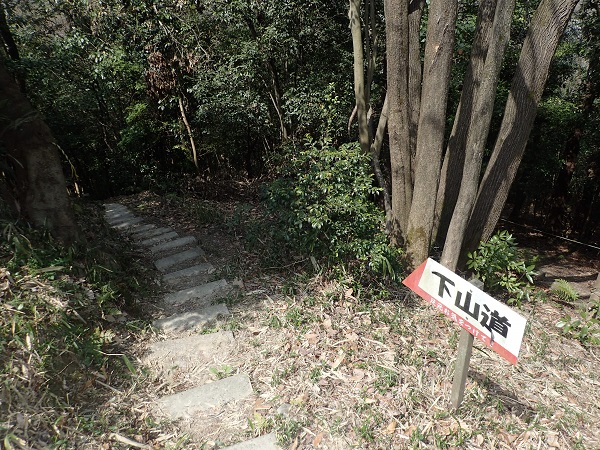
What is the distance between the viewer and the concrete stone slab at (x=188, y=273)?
4918 millimetres

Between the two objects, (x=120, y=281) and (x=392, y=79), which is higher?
(x=392, y=79)

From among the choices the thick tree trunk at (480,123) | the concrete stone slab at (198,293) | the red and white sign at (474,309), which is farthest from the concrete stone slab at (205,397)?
the thick tree trunk at (480,123)

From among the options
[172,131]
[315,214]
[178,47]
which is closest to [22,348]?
[315,214]

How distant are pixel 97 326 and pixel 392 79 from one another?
4.13 meters

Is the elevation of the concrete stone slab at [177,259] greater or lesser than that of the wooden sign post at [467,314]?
lesser

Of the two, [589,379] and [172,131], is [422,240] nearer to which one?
[589,379]

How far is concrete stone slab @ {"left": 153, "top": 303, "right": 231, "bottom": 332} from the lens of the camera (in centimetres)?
395

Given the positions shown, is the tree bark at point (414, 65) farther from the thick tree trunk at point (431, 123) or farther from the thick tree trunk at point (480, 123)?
the thick tree trunk at point (480, 123)

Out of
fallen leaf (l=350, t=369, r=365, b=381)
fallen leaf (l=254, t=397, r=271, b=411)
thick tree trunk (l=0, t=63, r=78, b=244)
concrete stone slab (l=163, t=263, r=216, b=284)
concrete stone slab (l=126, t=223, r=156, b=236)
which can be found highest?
thick tree trunk (l=0, t=63, r=78, b=244)

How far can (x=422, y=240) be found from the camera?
4.89m

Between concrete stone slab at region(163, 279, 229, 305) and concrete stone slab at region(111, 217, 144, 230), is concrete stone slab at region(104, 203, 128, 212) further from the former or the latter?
concrete stone slab at region(163, 279, 229, 305)

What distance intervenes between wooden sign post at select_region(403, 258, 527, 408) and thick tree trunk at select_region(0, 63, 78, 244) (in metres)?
3.65

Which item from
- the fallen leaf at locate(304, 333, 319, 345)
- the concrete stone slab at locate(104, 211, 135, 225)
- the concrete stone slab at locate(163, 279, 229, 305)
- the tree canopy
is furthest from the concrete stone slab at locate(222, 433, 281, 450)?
the concrete stone slab at locate(104, 211, 135, 225)

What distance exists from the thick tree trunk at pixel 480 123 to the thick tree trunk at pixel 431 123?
52 cm
